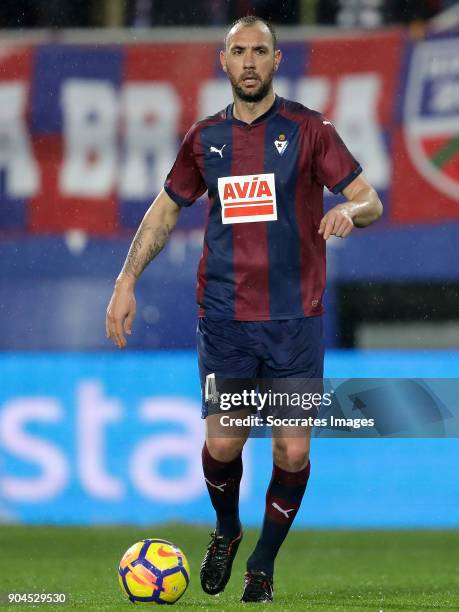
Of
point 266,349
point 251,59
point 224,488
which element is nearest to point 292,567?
point 224,488

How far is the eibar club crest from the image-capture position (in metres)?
4.55

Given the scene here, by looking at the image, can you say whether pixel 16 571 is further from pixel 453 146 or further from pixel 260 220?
pixel 453 146

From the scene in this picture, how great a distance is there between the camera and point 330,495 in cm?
786

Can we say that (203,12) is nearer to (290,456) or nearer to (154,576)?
(290,456)

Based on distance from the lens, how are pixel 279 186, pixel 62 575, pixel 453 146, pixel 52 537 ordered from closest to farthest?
pixel 279 186, pixel 62 575, pixel 52 537, pixel 453 146

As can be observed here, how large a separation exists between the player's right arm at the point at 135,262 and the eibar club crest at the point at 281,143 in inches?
17.9

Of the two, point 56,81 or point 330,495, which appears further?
point 56,81

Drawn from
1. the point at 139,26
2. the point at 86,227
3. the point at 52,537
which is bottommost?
the point at 52,537

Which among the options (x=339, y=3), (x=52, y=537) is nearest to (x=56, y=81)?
(x=339, y=3)

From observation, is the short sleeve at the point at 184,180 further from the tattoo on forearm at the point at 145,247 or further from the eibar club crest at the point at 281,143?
the eibar club crest at the point at 281,143

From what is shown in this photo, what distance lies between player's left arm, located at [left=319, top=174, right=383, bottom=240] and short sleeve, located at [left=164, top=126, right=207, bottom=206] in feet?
1.76

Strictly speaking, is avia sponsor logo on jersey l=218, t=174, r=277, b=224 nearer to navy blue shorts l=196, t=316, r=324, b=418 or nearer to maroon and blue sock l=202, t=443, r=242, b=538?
navy blue shorts l=196, t=316, r=324, b=418

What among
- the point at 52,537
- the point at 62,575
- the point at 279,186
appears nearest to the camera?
the point at 279,186

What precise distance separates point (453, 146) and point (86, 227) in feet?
8.22
